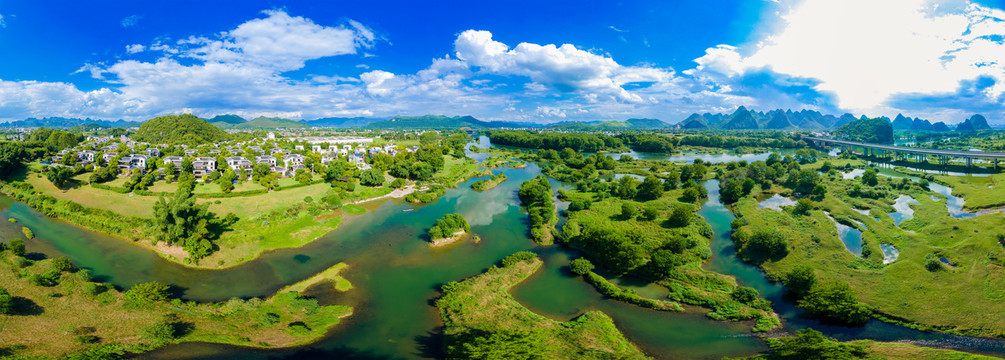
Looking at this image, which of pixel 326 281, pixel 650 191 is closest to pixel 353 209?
pixel 326 281

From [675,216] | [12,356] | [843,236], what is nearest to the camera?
[12,356]

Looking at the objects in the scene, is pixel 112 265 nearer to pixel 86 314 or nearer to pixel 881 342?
pixel 86 314

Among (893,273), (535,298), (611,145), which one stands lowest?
(535,298)

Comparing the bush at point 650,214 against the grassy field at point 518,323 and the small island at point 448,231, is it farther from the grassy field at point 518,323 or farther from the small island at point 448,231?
the small island at point 448,231

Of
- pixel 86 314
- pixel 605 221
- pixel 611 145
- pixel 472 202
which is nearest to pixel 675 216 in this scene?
pixel 605 221

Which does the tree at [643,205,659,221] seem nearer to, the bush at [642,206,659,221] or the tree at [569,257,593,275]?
the bush at [642,206,659,221]

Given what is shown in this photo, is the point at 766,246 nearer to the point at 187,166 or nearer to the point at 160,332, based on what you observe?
the point at 160,332

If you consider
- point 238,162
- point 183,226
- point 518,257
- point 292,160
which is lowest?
point 518,257
